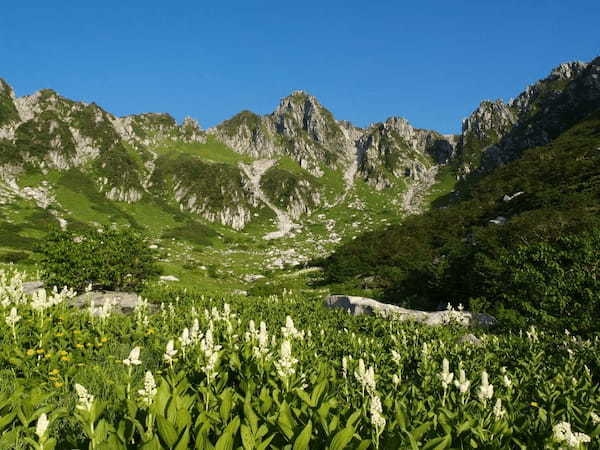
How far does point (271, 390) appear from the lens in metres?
4.45

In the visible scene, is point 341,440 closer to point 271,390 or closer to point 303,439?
point 303,439

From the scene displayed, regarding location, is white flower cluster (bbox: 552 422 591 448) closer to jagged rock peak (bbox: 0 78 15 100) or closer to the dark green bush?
the dark green bush

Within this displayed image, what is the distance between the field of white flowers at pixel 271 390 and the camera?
2.76 meters

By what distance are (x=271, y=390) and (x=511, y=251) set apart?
20.8 m

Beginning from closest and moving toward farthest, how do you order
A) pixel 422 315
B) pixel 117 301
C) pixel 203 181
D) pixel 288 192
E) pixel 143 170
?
1. pixel 117 301
2. pixel 422 315
3. pixel 203 181
4. pixel 143 170
5. pixel 288 192

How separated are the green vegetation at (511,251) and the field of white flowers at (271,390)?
3.19m

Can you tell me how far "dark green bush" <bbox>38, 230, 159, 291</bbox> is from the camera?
18.7m

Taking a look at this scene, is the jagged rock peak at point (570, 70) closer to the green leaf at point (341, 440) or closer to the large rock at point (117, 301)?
the large rock at point (117, 301)

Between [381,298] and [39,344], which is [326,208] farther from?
[39,344]

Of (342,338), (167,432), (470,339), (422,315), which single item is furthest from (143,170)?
(167,432)

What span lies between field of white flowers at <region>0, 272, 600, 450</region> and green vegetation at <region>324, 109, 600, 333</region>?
3191 millimetres

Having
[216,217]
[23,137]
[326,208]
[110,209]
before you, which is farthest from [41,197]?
[326,208]

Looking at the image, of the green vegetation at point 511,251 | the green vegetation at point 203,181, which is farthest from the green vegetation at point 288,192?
the green vegetation at point 511,251

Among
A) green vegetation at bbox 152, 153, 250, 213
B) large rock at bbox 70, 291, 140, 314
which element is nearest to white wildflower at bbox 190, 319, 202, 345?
large rock at bbox 70, 291, 140, 314
